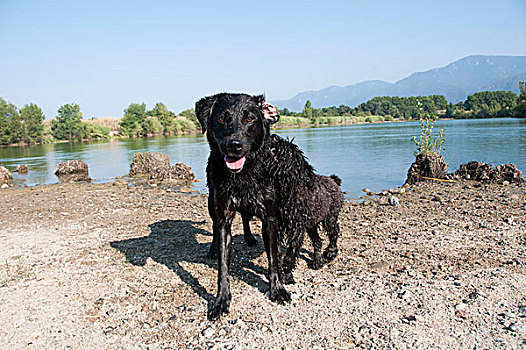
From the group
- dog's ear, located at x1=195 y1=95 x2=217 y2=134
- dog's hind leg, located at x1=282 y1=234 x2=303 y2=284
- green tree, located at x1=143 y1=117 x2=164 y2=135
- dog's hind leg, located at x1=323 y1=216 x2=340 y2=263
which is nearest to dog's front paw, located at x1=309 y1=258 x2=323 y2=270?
dog's hind leg, located at x1=323 y1=216 x2=340 y2=263

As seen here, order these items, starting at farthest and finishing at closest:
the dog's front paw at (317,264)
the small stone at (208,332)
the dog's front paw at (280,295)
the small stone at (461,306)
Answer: the dog's front paw at (317,264)
the dog's front paw at (280,295)
the small stone at (461,306)
the small stone at (208,332)

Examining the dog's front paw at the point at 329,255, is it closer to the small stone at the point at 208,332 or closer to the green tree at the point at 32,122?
the small stone at the point at 208,332

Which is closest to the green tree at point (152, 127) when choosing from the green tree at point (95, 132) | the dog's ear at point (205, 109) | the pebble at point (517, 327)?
the green tree at point (95, 132)

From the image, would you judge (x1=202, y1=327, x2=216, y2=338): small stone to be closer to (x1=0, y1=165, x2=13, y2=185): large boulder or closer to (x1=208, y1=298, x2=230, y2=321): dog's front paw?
(x1=208, y1=298, x2=230, y2=321): dog's front paw

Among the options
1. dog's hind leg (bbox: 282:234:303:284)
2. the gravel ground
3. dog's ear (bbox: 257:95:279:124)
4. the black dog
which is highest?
dog's ear (bbox: 257:95:279:124)

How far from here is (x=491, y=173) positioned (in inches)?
473

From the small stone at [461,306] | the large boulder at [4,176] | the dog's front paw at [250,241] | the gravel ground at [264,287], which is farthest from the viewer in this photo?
the large boulder at [4,176]

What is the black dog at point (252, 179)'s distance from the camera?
4078 millimetres

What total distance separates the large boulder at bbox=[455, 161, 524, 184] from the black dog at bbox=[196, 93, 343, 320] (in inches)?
392

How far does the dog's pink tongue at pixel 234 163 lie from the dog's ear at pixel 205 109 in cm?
65

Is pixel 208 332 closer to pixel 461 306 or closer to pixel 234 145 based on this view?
pixel 234 145

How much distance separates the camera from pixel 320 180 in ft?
18.6

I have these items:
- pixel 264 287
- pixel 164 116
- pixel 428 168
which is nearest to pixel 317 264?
pixel 264 287

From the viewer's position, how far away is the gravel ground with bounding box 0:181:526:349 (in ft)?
11.6
